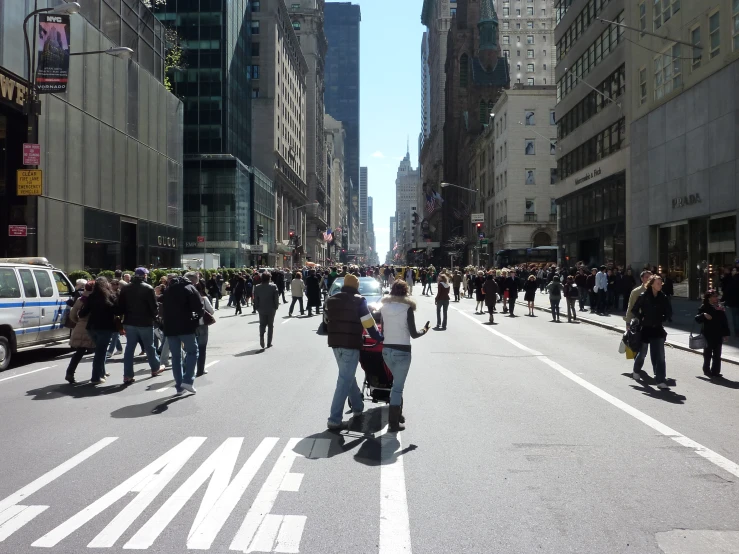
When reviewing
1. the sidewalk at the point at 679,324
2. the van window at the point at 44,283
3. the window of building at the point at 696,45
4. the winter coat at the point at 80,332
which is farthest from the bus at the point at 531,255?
the winter coat at the point at 80,332

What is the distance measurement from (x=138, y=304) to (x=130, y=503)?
610cm

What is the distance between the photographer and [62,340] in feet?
47.7

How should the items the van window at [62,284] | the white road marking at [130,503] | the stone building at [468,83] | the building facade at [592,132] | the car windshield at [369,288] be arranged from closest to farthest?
1. the white road marking at [130,503]
2. the van window at [62,284]
3. the car windshield at [369,288]
4. the building facade at [592,132]
5. the stone building at [468,83]

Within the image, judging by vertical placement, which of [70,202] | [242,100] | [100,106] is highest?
[242,100]

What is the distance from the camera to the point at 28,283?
13.6 meters

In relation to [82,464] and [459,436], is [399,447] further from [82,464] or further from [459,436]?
[82,464]

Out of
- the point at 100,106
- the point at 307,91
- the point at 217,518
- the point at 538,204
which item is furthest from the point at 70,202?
the point at 307,91

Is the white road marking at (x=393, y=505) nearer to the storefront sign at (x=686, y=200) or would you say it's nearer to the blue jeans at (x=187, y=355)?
the blue jeans at (x=187, y=355)

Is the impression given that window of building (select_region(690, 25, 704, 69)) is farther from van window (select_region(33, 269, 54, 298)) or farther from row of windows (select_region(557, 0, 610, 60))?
van window (select_region(33, 269, 54, 298))

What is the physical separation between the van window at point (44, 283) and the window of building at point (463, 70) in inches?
4163

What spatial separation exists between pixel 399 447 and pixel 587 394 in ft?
13.9

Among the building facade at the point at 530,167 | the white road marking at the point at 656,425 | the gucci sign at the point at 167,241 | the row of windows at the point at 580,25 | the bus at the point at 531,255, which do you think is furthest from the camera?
the building facade at the point at 530,167

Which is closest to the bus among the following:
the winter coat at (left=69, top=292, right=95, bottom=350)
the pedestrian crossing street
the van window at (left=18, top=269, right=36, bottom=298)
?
the van window at (left=18, top=269, right=36, bottom=298)

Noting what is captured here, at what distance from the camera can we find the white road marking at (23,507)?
4.80m
